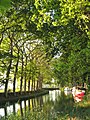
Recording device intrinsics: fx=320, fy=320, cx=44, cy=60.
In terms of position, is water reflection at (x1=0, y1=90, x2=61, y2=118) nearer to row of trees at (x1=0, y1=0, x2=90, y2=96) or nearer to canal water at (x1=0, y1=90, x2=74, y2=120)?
canal water at (x1=0, y1=90, x2=74, y2=120)

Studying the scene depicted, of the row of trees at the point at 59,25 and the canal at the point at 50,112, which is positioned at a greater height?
the row of trees at the point at 59,25

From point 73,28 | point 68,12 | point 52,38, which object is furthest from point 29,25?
point 68,12

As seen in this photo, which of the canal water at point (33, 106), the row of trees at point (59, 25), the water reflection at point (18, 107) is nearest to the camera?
the row of trees at point (59, 25)

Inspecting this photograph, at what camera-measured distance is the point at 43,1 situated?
23.4 meters

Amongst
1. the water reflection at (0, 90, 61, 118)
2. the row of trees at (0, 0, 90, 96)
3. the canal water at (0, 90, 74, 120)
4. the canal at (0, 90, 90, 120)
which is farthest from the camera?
the water reflection at (0, 90, 61, 118)

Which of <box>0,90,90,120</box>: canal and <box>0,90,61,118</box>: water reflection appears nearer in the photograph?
<box>0,90,90,120</box>: canal

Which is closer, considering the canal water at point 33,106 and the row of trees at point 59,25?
the row of trees at point 59,25

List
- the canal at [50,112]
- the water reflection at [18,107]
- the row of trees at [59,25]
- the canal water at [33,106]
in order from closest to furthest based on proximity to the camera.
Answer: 1. the canal at [50,112]
2. the row of trees at [59,25]
3. the canal water at [33,106]
4. the water reflection at [18,107]

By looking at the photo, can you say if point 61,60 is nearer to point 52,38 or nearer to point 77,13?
point 52,38

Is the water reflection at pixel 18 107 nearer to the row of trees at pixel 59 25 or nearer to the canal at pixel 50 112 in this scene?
the canal at pixel 50 112

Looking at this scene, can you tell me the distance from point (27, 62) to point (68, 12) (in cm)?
5513

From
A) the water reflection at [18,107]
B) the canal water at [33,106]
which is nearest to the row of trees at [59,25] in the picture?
the canal water at [33,106]

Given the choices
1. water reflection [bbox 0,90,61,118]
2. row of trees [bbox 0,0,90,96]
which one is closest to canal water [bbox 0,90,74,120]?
water reflection [bbox 0,90,61,118]

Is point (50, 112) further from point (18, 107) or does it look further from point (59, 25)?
point (18, 107)
